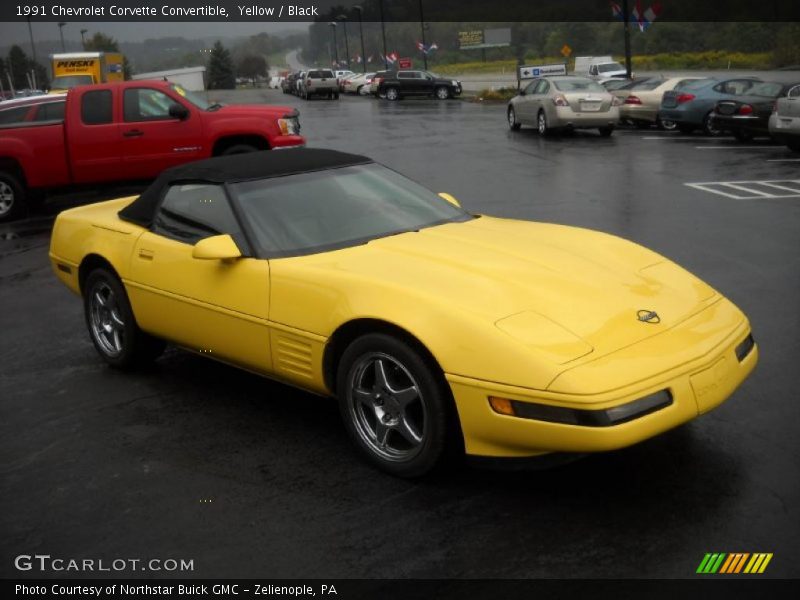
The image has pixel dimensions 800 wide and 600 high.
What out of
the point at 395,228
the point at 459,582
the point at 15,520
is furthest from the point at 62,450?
the point at 459,582

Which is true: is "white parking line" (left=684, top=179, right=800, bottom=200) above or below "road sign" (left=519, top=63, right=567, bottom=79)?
below

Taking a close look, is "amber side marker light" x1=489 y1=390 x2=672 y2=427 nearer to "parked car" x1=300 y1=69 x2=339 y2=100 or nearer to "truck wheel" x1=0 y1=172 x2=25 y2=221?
"truck wheel" x1=0 y1=172 x2=25 y2=221

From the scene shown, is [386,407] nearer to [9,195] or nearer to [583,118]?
[9,195]

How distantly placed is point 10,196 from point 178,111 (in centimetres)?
269

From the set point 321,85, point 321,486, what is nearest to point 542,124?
point 321,486

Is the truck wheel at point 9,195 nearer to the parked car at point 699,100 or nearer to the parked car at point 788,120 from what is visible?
the parked car at point 788,120

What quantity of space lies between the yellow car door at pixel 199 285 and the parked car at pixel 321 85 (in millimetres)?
46633

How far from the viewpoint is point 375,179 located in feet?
18.0

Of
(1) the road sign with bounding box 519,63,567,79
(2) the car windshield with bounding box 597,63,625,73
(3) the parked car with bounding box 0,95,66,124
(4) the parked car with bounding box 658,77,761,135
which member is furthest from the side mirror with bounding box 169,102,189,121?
(2) the car windshield with bounding box 597,63,625,73

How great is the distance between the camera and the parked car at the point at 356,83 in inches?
2288

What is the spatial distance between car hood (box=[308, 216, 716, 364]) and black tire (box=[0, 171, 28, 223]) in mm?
9984

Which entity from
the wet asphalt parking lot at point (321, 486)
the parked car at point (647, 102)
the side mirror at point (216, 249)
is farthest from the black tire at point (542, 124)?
the side mirror at point (216, 249)

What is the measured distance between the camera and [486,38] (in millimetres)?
102125

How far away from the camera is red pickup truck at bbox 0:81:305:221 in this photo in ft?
43.2
